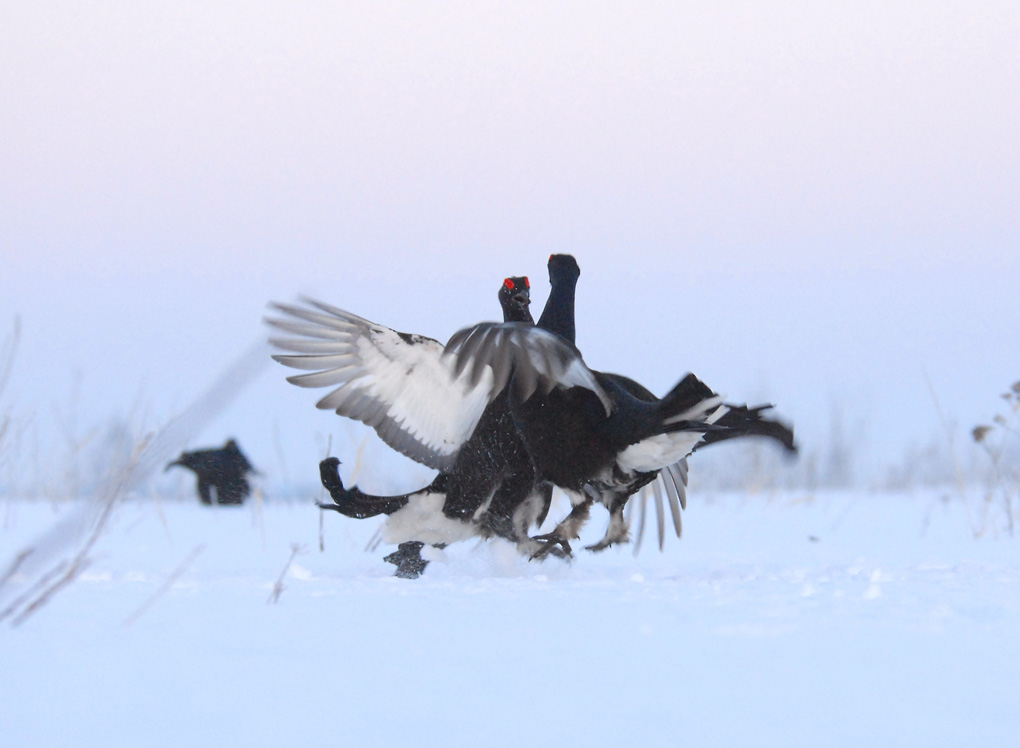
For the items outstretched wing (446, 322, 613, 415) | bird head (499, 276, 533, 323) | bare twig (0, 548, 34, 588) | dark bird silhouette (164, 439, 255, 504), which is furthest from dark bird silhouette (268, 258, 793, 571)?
dark bird silhouette (164, 439, 255, 504)

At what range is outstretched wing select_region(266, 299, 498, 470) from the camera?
3217 millimetres

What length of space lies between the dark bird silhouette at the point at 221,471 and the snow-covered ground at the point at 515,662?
4.01 m

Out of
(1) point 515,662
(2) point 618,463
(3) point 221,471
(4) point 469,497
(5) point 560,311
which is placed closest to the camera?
(1) point 515,662

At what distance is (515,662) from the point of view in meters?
1.56

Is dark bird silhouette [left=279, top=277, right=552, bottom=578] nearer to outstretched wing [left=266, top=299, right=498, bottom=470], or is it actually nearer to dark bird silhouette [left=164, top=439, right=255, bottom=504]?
outstretched wing [left=266, top=299, right=498, bottom=470]

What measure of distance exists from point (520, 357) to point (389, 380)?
→ 68 cm

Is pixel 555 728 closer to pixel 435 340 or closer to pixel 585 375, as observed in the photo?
pixel 585 375

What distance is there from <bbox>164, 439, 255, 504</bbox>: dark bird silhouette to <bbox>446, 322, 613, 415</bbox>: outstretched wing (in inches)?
153

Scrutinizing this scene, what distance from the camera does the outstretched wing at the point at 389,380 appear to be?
3.22 m

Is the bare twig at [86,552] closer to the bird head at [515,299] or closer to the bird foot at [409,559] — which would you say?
the bird foot at [409,559]

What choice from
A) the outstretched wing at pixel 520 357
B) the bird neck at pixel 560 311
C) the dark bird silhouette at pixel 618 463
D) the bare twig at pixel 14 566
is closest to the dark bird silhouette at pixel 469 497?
the dark bird silhouette at pixel 618 463

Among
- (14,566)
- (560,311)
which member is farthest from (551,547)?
(14,566)

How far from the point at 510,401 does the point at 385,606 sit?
3.71 ft

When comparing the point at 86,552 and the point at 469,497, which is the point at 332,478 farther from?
the point at 86,552
